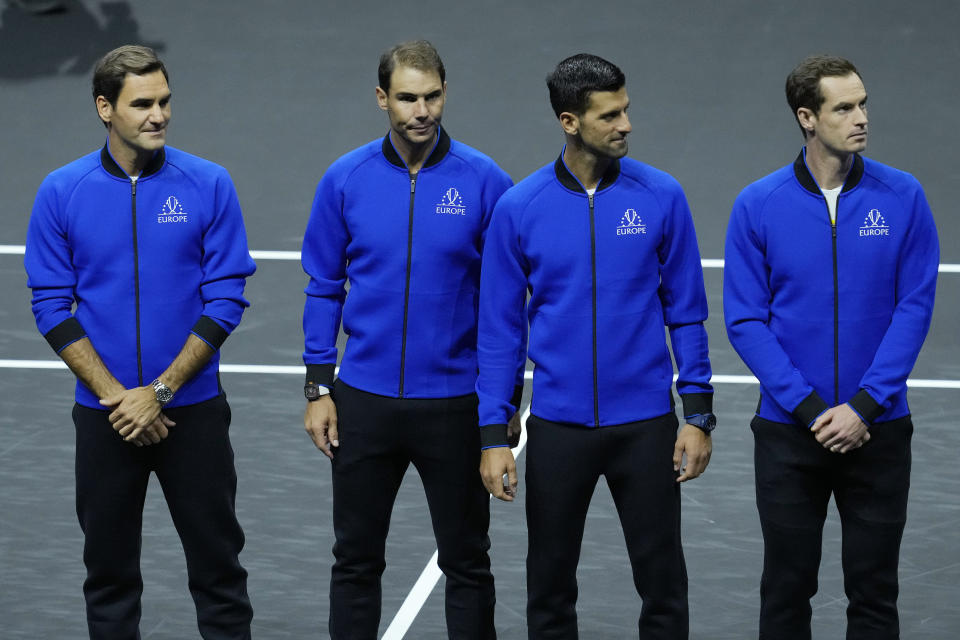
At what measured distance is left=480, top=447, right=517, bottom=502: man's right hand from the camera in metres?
5.59

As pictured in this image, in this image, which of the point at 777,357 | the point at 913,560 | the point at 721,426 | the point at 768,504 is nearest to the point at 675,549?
the point at 768,504

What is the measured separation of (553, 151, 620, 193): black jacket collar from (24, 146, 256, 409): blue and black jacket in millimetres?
1153

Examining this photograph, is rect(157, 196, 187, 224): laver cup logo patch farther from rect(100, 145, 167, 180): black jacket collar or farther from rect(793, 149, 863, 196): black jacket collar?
rect(793, 149, 863, 196): black jacket collar

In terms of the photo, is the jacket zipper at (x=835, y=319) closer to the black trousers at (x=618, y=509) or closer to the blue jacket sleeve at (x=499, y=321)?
the black trousers at (x=618, y=509)

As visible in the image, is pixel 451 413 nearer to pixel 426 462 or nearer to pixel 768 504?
pixel 426 462

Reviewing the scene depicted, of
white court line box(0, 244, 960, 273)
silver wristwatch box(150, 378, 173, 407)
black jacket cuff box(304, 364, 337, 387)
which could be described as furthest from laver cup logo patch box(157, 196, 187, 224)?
white court line box(0, 244, 960, 273)

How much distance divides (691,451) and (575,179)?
96 cm

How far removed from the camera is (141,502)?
5.91m

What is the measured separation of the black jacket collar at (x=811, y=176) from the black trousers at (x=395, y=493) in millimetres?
1341

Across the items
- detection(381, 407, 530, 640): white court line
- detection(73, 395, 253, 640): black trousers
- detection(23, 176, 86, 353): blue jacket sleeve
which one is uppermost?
detection(23, 176, 86, 353): blue jacket sleeve

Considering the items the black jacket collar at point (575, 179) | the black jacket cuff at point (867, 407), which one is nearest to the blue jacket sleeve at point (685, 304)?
the black jacket collar at point (575, 179)

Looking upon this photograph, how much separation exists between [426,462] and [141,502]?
3.27ft

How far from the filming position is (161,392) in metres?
5.73

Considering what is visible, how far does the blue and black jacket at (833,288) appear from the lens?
216 inches
